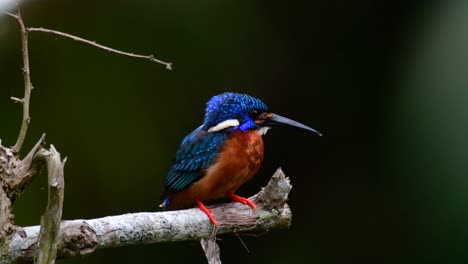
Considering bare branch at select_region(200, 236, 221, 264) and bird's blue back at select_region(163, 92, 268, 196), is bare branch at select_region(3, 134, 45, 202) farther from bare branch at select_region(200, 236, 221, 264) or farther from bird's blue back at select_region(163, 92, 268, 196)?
bird's blue back at select_region(163, 92, 268, 196)

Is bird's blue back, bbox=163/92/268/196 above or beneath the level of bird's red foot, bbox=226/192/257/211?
above

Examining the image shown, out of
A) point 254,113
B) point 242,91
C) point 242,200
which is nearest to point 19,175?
point 242,200

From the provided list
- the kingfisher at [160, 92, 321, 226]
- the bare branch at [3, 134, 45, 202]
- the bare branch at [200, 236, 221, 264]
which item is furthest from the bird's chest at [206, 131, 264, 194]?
the bare branch at [3, 134, 45, 202]

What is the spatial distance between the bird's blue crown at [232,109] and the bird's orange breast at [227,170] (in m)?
0.07

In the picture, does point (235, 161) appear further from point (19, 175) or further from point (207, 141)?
point (19, 175)

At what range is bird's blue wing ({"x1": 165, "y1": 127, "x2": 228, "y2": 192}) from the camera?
3.16m

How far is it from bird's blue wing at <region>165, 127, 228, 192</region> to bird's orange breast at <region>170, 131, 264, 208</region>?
0.08ft

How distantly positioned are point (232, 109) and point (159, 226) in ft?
2.78

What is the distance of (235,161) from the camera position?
3.14 meters

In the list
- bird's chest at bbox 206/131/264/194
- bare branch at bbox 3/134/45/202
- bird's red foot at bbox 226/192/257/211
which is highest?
bare branch at bbox 3/134/45/202

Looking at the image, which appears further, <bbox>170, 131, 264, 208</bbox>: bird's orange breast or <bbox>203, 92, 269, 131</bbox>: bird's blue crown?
<bbox>203, 92, 269, 131</bbox>: bird's blue crown

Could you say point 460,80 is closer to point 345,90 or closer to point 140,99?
point 345,90

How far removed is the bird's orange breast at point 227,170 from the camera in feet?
10.3

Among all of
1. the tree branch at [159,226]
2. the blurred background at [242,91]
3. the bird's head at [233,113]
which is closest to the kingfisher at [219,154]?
the bird's head at [233,113]
